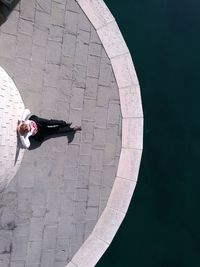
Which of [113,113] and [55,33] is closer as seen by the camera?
[55,33]

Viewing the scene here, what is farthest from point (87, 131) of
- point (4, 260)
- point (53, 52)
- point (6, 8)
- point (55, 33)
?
point (4, 260)

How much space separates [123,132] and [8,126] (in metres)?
5.01

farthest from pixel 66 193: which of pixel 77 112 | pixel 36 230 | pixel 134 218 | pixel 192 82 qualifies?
pixel 192 82

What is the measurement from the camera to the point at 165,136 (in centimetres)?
1375

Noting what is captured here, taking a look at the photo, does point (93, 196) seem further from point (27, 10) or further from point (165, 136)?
point (27, 10)

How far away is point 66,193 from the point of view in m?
11.0

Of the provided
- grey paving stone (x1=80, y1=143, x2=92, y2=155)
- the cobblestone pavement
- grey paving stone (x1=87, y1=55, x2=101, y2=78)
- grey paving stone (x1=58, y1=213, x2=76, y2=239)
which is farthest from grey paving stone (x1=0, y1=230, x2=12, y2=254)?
grey paving stone (x1=87, y1=55, x2=101, y2=78)

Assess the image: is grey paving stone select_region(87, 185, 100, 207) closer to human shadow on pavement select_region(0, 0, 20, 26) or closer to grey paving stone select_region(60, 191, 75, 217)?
grey paving stone select_region(60, 191, 75, 217)

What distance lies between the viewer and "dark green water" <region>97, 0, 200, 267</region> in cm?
1319

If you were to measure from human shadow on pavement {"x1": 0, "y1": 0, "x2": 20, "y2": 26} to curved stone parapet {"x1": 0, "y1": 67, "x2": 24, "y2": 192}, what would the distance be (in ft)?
10.5

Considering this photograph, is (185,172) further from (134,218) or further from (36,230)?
(36,230)

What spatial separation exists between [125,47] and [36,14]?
2452mm

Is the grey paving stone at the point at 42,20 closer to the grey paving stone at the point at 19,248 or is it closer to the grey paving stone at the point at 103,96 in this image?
the grey paving stone at the point at 103,96

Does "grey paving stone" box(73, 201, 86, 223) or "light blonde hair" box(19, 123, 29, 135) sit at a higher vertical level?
"light blonde hair" box(19, 123, 29, 135)
